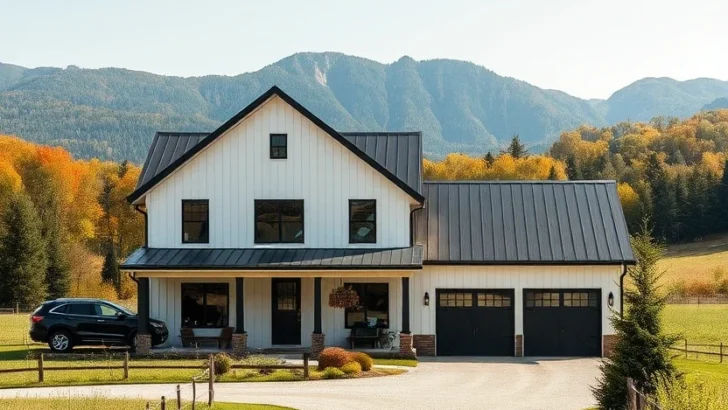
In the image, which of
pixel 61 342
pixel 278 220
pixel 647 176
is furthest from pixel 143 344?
pixel 647 176

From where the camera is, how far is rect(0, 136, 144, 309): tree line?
61.7 meters

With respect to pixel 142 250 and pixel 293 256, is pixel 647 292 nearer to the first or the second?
pixel 293 256

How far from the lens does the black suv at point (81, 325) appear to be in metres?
30.5

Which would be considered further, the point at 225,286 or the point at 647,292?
the point at 225,286

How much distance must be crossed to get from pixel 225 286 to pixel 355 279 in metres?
4.54

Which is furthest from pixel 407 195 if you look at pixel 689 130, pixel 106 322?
pixel 689 130

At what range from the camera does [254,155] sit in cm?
3272

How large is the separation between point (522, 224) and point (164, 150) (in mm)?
13349

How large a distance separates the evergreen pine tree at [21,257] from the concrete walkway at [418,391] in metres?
40.6

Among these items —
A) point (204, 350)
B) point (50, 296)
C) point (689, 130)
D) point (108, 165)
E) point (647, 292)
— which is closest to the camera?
point (647, 292)

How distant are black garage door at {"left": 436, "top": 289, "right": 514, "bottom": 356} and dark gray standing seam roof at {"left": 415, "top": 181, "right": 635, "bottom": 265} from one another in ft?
4.17

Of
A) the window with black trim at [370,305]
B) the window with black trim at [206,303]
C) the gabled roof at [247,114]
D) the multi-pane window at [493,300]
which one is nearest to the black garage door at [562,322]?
the multi-pane window at [493,300]

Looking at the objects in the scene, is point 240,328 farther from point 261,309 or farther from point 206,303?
point 206,303

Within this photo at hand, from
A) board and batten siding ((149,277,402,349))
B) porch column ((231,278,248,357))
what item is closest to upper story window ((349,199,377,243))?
board and batten siding ((149,277,402,349))
